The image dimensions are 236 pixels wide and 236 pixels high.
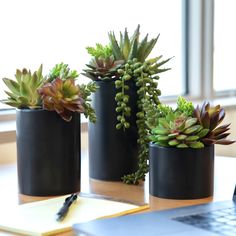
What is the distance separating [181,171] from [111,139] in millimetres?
201

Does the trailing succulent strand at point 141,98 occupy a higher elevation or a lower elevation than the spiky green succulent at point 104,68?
lower

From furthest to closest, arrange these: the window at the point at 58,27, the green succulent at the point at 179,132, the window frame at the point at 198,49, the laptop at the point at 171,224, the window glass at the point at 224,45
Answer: the window glass at the point at 224,45
the window frame at the point at 198,49
the window at the point at 58,27
the green succulent at the point at 179,132
the laptop at the point at 171,224

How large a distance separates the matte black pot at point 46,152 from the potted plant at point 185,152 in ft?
0.48

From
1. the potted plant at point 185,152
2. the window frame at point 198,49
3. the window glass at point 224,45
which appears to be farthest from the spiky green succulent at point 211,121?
the window glass at point 224,45

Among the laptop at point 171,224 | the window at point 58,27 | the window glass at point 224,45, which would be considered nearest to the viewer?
the laptop at point 171,224

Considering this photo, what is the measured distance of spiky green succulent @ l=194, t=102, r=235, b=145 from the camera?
977 mm

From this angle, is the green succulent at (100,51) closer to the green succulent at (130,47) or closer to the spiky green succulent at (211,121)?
the green succulent at (130,47)

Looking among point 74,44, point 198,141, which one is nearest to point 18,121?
point 198,141

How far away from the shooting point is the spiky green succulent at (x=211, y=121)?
38.5 inches

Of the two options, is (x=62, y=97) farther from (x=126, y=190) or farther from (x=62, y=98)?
(x=126, y=190)

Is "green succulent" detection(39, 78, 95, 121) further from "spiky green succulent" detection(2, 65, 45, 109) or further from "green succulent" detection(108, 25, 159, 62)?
"green succulent" detection(108, 25, 159, 62)

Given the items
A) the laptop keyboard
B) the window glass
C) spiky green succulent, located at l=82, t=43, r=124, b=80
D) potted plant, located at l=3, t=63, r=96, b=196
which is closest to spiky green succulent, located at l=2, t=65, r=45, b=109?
potted plant, located at l=3, t=63, r=96, b=196

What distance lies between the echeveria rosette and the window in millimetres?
608

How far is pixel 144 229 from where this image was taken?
28.8 inches
